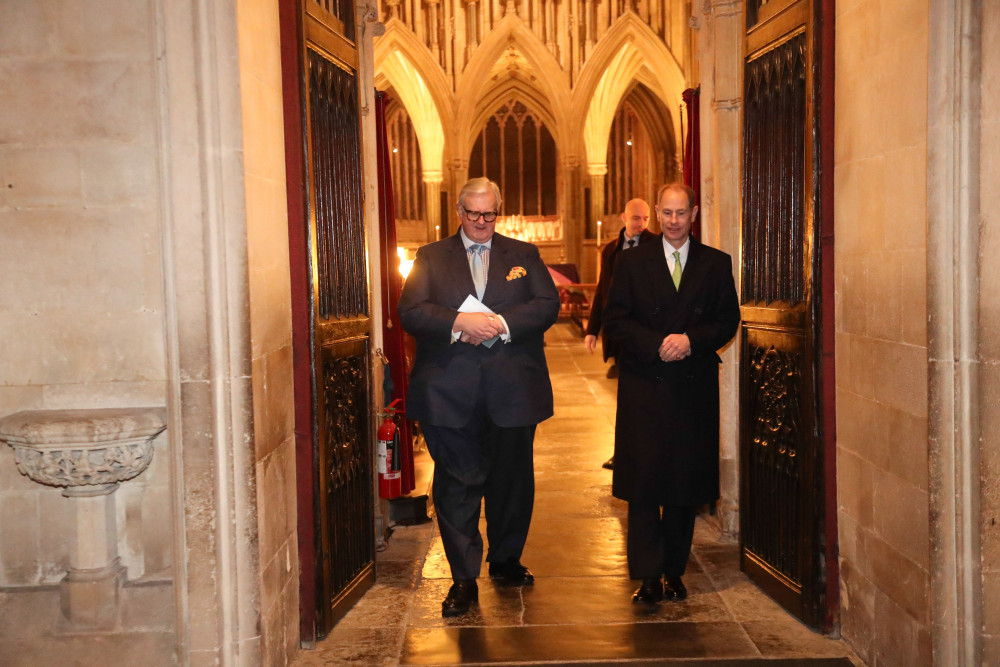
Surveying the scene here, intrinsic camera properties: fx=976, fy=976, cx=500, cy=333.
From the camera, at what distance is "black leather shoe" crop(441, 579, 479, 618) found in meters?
3.66

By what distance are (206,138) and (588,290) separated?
51.3 feet

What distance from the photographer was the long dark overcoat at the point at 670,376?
3617 mm

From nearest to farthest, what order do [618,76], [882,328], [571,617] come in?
[882,328]
[571,617]
[618,76]

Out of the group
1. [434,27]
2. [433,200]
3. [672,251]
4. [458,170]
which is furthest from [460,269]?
[433,200]

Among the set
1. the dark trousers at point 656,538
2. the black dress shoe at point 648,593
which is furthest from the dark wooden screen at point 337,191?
the black dress shoe at point 648,593

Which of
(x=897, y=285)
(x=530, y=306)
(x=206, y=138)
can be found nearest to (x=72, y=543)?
(x=206, y=138)

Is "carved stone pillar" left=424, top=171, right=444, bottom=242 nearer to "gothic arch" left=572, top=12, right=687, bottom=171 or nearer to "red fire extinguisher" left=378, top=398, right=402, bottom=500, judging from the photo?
"gothic arch" left=572, top=12, right=687, bottom=171

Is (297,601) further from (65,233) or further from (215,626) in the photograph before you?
(65,233)

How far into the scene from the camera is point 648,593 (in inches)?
147

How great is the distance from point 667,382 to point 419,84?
60.2ft

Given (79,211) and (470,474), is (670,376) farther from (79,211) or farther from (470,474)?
(79,211)

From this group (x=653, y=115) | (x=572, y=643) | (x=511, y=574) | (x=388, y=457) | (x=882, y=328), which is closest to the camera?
(x=882, y=328)

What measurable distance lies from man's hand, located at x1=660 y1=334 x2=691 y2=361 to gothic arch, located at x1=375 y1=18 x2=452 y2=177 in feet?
48.1

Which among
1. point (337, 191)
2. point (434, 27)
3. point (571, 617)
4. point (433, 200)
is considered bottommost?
point (571, 617)
